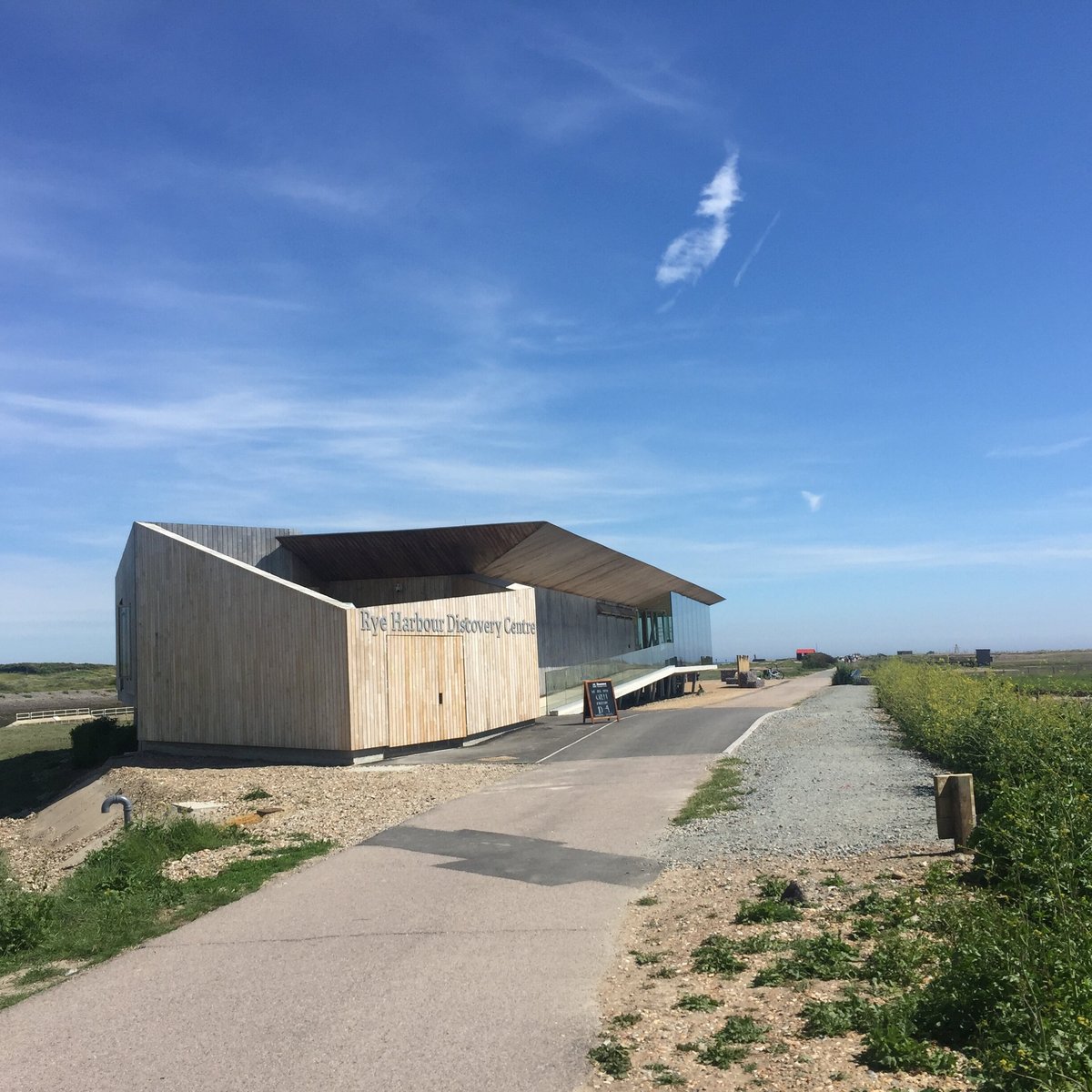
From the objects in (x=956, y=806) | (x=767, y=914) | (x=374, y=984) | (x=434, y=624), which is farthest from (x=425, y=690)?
(x=374, y=984)

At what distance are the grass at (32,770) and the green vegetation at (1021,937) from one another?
2444 cm

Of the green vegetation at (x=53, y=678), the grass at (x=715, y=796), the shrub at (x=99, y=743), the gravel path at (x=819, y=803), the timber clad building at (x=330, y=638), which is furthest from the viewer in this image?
the green vegetation at (x=53, y=678)

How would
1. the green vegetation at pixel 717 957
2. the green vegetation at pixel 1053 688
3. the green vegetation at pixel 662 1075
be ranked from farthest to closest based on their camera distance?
the green vegetation at pixel 1053 688
the green vegetation at pixel 717 957
the green vegetation at pixel 662 1075

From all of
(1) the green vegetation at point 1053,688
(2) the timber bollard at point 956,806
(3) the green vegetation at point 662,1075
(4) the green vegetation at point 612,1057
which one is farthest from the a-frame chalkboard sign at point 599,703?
(3) the green vegetation at point 662,1075

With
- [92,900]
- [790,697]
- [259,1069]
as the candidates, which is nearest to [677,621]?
[790,697]

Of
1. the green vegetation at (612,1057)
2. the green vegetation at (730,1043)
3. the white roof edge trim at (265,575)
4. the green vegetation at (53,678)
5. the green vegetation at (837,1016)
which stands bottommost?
the green vegetation at (53,678)

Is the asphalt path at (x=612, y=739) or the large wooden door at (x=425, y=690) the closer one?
the asphalt path at (x=612, y=739)

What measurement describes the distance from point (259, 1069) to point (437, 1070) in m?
1.05

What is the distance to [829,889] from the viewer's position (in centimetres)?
835

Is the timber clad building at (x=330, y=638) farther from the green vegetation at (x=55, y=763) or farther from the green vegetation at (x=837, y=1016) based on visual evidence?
the green vegetation at (x=837, y=1016)

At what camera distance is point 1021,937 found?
488 centimetres

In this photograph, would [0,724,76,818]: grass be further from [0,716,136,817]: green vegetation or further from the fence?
the fence

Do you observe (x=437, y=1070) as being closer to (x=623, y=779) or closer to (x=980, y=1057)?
(x=980, y=1057)

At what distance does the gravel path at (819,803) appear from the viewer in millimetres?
10625
